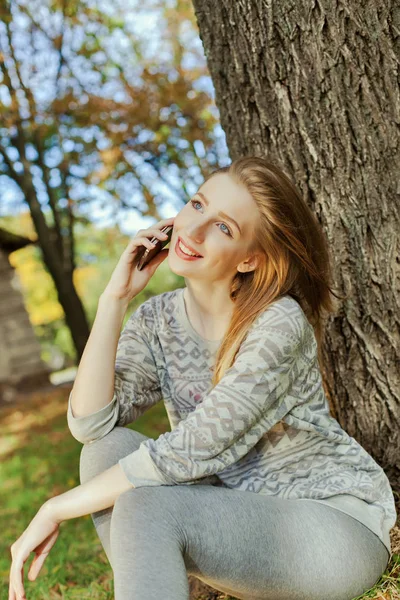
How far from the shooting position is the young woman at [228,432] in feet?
5.44

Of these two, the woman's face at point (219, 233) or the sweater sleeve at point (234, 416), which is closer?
the sweater sleeve at point (234, 416)

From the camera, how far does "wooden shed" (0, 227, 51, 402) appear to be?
1218 centimetres

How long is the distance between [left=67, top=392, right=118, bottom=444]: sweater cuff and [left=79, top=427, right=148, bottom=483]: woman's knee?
0.06 ft

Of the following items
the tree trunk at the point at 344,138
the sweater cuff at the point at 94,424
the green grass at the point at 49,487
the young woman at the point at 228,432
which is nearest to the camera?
the young woman at the point at 228,432

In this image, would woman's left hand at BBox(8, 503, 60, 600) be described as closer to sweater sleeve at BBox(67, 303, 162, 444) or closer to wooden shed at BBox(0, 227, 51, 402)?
sweater sleeve at BBox(67, 303, 162, 444)

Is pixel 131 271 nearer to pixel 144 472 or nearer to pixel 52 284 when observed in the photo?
pixel 144 472

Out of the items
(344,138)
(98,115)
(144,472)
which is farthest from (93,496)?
(98,115)

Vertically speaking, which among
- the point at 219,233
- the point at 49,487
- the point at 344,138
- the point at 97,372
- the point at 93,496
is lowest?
the point at 49,487

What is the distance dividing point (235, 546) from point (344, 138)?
1502 millimetres

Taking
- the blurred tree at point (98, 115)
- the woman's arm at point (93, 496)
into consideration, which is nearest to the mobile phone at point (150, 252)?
the woman's arm at point (93, 496)

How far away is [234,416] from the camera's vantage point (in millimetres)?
1760

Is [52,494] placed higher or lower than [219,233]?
lower

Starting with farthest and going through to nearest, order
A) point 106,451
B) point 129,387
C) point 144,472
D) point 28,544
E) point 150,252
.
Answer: point 150,252
point 129,387
point 106,451
point 28,544
point 144,472

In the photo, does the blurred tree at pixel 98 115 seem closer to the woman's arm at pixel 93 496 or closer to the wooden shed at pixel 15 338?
the wooden shed at pixel 15 338
